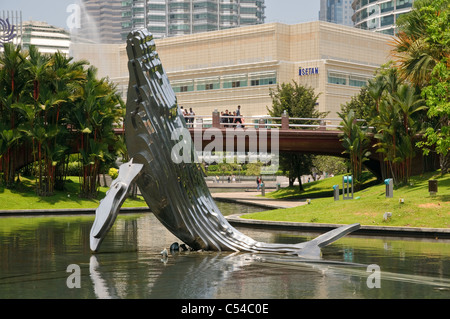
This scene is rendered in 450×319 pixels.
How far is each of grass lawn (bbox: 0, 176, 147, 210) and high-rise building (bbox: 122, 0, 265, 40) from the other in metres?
135

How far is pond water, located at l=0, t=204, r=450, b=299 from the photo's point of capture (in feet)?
41.4

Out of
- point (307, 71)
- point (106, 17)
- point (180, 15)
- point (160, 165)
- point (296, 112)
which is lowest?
point (160, 165)

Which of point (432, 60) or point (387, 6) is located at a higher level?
point (387, 6)

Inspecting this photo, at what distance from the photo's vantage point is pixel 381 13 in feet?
493

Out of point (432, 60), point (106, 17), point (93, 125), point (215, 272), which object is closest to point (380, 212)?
point (432, 60)

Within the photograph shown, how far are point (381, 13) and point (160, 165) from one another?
465 ft

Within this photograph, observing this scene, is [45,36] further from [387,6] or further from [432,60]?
[432,60]

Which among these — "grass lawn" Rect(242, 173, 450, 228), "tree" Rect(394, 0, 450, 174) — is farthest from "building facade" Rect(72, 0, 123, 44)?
"grass lawn" Rect(242, 173, 450, 228)

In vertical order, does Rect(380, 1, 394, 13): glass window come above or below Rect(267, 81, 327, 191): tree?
above

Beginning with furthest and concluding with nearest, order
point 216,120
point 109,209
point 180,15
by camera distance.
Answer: point 180,15, point 216,120, point 109,209

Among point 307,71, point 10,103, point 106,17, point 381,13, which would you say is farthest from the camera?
point 106,17

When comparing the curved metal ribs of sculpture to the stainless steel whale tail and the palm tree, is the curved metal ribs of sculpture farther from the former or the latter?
the palm tree

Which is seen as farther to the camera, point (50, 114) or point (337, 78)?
point (337, 78)
